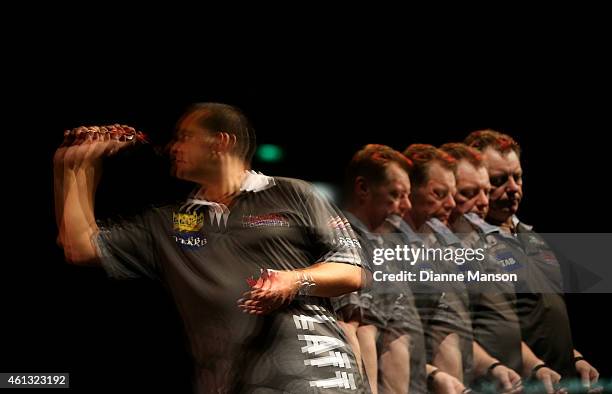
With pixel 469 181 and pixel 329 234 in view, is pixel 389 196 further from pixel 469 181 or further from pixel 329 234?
pixel 329 234

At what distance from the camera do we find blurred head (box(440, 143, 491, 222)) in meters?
3.88

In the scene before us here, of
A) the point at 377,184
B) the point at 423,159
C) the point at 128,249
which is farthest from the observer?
the point at 423,159

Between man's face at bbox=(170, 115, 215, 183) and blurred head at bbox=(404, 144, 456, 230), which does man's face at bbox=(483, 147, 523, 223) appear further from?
man's face at bbox=(170, 115, 215, 183)

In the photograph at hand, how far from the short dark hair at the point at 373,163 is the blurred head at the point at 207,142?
0.64 metres

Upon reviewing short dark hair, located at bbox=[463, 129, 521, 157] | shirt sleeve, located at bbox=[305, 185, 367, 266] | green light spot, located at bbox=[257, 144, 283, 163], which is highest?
short dark hair, located at bbox=[463, 129, 521, 157]

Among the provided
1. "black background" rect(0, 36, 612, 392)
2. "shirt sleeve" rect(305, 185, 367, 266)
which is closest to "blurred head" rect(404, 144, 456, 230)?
"black background" rect(0, 36, 612, 392)

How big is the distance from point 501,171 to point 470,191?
205 mm

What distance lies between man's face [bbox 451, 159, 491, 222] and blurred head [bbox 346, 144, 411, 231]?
0.27 m

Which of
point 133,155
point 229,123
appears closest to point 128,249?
point 133,155

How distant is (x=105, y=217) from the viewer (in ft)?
9.26

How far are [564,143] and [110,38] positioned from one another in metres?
2.02

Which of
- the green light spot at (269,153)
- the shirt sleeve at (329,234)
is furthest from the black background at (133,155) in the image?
the shirt sleeve at (329,234)

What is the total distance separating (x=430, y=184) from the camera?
3.79 m

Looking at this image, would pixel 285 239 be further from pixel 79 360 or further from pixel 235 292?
pixel 79 360
